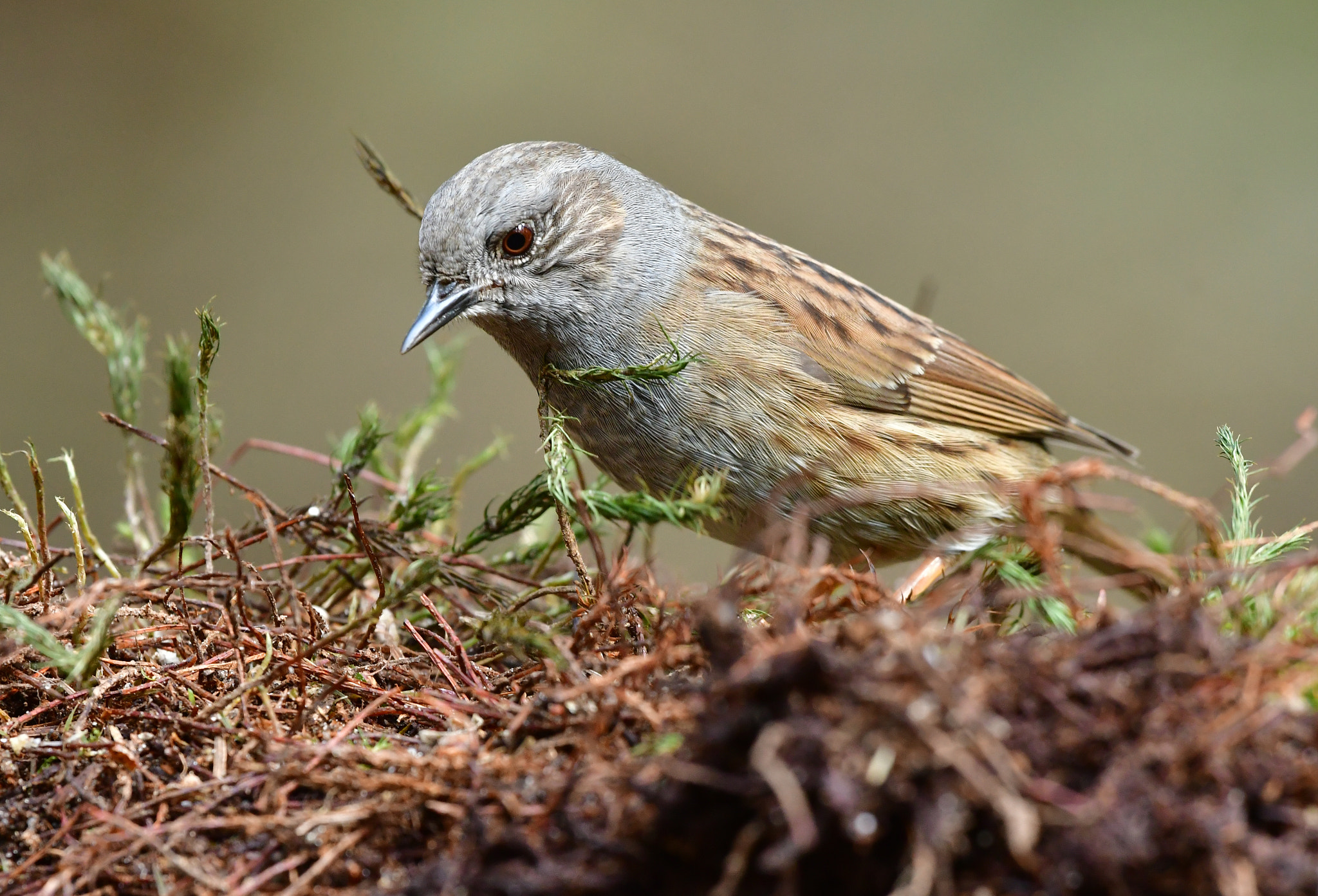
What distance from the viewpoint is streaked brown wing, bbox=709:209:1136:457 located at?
395cm

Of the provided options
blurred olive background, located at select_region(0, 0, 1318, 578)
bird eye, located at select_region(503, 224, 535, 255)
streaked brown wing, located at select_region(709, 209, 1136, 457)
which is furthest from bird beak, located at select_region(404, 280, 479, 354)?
blurred olive background, located at select_region(0, 0, 1318, 578)

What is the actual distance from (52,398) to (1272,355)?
31.6 ft

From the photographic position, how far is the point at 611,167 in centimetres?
413

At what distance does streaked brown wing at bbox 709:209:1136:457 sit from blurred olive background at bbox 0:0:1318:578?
13.0 ft

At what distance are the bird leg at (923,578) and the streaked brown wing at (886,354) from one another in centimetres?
61

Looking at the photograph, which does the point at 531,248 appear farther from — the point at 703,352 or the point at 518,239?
the point at 703,352

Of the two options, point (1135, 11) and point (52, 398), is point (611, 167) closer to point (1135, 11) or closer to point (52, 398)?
point (52, 398)

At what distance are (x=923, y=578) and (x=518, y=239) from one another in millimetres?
1809

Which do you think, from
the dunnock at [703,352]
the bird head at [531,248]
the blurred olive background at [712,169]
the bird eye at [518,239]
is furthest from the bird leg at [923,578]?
the blurred olive background at [712,169]

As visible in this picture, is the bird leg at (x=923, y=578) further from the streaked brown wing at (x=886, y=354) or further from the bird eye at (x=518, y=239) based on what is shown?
the bird eye at (x=518, y=239)

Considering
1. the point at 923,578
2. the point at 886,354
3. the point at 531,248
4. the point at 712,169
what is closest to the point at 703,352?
the point at 531,248

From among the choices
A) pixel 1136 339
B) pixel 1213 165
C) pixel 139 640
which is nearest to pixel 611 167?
pixel 139 640

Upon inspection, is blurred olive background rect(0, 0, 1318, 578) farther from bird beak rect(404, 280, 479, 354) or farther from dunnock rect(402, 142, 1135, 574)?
bird beak rect(404, 280, 479, 354)

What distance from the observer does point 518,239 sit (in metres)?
3.63
